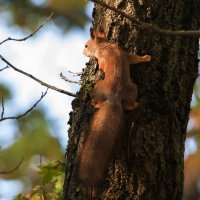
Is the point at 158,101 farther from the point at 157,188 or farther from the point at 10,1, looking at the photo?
the point at 10,1

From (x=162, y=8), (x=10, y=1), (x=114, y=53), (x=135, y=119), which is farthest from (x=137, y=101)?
(x=10, y=1)

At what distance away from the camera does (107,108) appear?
1.88 metres

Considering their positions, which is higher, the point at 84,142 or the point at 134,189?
the point at 84,142

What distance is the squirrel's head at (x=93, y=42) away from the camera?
2.14 m

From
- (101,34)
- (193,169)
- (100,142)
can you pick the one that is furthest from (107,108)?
(193,169)

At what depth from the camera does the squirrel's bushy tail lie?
1785 mm

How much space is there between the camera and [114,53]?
6.67 ft

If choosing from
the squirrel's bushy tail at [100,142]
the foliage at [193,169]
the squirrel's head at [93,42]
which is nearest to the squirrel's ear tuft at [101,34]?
the squirrel's head at [93,42]

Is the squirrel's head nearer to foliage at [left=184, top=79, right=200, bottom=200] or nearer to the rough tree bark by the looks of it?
the rough tree bark

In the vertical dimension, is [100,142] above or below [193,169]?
below

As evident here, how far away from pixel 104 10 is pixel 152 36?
0.24 m

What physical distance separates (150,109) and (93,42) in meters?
0.36

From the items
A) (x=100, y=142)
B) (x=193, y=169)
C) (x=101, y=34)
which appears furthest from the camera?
(x=193, y=169)

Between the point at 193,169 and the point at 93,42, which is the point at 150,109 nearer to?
the point at 93,42
